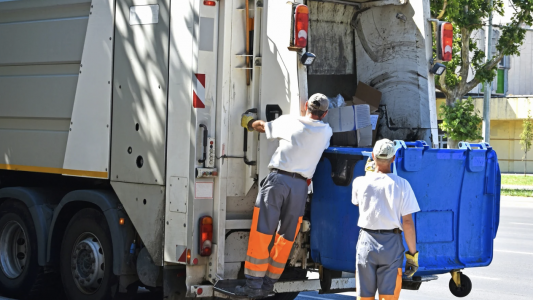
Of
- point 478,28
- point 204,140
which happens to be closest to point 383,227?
point 204,140

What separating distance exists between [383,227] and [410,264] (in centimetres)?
35

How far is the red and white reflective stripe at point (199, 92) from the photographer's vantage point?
5527mm

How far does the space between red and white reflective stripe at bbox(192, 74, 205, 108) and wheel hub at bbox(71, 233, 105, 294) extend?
1.56m

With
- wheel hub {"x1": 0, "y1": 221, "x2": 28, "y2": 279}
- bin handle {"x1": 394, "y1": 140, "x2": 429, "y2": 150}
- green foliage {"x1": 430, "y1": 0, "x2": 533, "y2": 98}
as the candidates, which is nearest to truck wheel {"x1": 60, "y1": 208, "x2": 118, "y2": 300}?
wheel hub {"x1": 0, "y1": 221, "x2": 28, "y2": 279}

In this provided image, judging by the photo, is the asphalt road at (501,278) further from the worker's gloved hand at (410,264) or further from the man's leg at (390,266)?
the man's leg at (390,266)

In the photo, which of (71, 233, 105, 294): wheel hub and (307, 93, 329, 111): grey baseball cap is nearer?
(307, 93, 329, 111): grey baseball cap

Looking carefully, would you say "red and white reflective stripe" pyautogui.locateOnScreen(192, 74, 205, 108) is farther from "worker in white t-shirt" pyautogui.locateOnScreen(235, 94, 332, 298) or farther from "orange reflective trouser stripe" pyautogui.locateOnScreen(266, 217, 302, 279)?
"orange reflective trouser stripe" pyautogui.locateOnScreen(266, 217, 302, 279)

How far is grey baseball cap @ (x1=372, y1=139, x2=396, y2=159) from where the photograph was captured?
192 inches

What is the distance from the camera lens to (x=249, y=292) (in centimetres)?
533

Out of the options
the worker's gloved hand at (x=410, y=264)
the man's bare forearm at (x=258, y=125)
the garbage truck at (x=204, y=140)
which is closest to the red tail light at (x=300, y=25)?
the garbage truck at (x=204, y=140)

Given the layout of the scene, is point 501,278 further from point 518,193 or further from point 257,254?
point 518,193

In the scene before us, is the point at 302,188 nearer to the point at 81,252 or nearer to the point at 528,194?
the point at 81,252

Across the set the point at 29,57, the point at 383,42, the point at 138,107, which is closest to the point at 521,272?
the point at 383,42

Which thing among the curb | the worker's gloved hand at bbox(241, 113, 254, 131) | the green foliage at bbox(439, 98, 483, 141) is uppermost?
the green foliage at bbox(439, 98, 483, 141)
